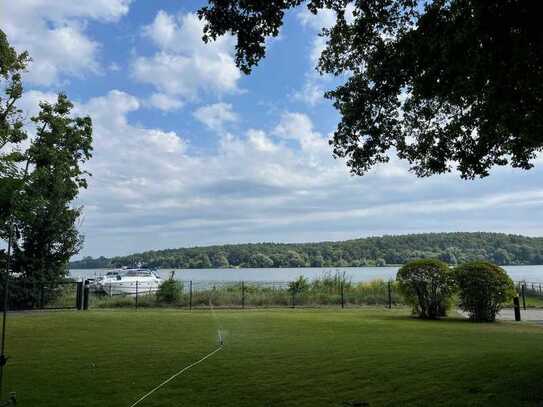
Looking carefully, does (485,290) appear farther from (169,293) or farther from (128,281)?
(128,281)

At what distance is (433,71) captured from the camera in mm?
7141

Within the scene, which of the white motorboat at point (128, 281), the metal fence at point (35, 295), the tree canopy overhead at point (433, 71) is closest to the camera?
the tree canopy overhead at point (433, 71)

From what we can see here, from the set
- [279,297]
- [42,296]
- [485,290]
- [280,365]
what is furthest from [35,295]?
[485,290]

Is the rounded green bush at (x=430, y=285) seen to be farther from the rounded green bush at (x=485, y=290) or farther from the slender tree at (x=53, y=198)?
the slender tree at (x=53, y=198)

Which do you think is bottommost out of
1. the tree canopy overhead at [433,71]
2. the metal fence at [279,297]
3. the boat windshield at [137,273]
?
the metal fence at [279,297]

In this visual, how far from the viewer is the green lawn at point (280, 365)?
21.7ft

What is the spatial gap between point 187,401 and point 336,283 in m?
23.6

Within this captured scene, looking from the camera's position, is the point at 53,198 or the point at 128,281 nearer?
the point at 53,198

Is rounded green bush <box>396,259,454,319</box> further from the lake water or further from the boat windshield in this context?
the boat windshield

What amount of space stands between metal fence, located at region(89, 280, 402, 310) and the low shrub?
0.05m

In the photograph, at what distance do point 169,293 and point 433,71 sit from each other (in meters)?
21.9

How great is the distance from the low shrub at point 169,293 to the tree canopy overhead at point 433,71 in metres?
19.0

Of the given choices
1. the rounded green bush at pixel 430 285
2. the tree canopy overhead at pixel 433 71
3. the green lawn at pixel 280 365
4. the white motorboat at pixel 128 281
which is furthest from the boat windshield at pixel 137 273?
the tree canopy overhead at pixel 433 71

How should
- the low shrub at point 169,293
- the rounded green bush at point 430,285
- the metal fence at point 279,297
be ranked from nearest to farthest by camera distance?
the rounded green bush at point 430,285, the metal fence at point 279,297, the low shrub at point 169,293
